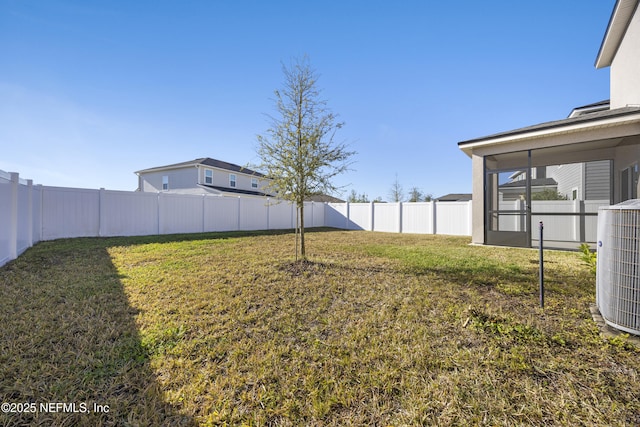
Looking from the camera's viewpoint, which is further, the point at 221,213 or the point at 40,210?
the point at 221,213

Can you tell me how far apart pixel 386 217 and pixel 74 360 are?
15.3 m

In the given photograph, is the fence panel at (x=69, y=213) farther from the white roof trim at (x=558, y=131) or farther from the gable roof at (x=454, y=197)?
the gable roof at (x=454, y=197)

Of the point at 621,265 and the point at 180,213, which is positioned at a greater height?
the point at 180,213

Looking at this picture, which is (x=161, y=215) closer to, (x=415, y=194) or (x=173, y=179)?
(x=173, y=179)

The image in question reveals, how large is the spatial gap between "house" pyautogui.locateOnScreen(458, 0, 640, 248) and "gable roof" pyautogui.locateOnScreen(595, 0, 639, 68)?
21mm

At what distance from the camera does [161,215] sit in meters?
11.5

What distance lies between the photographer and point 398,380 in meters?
1.89

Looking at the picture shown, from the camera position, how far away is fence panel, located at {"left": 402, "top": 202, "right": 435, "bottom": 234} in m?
14.2

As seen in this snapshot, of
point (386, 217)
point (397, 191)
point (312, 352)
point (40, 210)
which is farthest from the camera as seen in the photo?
point (397, 191)

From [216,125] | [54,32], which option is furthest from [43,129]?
[216,125]

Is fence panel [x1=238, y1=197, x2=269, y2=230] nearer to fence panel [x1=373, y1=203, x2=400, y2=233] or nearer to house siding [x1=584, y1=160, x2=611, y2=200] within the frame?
fence panel [x1=373, y1=203, x2=400, y2=233]

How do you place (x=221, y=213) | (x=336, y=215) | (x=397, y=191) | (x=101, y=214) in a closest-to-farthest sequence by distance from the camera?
(x=101, y=214) → (x=221, y=213) → (x=336, y=215) → (x=397, y=191)

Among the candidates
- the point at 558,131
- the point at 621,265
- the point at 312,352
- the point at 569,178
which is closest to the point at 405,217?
the point at 569,178

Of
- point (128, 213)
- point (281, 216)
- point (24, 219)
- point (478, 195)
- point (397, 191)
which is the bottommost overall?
point (24, 219)
